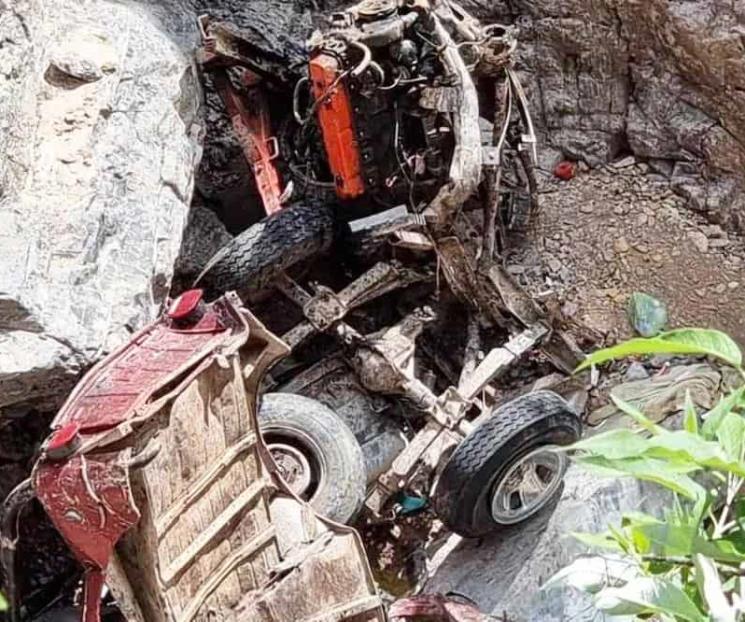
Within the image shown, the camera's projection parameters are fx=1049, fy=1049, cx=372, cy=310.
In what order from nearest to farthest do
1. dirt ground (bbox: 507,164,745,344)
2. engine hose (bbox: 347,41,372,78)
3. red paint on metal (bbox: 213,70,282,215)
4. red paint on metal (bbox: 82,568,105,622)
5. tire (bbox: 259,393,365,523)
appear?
red paint on metal (bbox: 82,568,105,622) → tire (bbox: 259,393,365,523) → engine hose (bbox: 347,41,372,78) → red paint on metal (bbox: 213,70,282,215) → dirt ground (bbox: 507,164,745,344)

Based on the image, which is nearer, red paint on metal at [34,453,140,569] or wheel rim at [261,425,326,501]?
red paint on metal at [34,453,140,569]

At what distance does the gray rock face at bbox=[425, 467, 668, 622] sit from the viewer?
3.91 metres

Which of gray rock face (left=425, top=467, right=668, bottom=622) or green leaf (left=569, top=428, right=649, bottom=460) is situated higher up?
green leaf (left=569, top=428, right=649, bottom=460)

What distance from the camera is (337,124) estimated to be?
14.2 ft

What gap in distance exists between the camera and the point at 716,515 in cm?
123

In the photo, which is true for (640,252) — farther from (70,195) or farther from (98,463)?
(98,463)

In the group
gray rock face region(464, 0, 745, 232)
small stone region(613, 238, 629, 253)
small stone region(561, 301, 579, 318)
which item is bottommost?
small stone region(561, 301, 579, 318)

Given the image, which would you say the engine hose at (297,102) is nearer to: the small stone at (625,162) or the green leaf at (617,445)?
the small stone at (625,162)

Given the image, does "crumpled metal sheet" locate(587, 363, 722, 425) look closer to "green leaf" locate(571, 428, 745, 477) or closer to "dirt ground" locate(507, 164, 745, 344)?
"dirt ground" locate(507, 164, 745, 344)

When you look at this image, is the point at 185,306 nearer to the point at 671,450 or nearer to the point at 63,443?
the point at 63,443

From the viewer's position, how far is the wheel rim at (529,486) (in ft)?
13.3

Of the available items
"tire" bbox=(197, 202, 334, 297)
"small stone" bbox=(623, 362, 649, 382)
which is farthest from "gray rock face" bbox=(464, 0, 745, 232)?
"tire" bbox=(197, 202, 334, 297)

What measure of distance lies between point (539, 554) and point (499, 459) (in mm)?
448

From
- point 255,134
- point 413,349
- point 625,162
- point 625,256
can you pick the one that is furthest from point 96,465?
point 625,162
